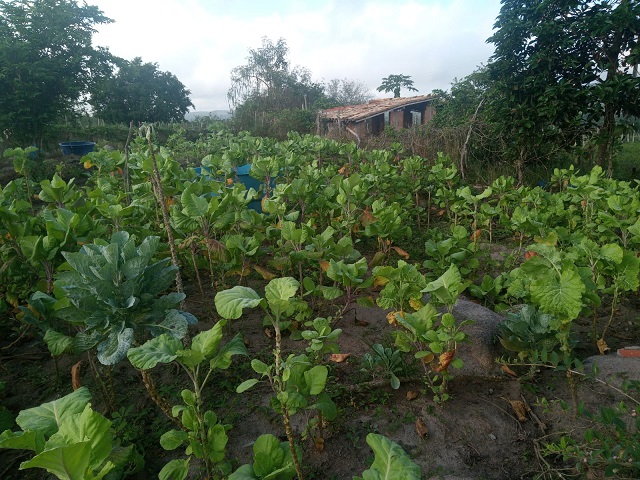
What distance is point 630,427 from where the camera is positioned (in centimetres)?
194

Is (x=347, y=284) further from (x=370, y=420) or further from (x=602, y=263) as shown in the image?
(x=602, y=263)

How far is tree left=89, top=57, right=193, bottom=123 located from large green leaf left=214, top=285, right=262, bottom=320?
30817 mm

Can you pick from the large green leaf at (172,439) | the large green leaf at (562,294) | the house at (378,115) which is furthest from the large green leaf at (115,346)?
the house at (378,115)

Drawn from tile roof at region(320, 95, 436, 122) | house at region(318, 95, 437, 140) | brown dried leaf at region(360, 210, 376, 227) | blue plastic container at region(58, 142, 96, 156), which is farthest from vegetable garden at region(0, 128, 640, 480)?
house at region(318, 95, 437, 140)

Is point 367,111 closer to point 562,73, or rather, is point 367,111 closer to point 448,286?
point 562,73

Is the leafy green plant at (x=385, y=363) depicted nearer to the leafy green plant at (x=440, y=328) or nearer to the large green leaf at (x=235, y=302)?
the leafy green plant at (x=440, y=328)

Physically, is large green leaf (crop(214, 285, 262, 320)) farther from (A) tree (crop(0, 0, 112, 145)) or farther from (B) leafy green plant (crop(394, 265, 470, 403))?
(A) tree (crop(0, 0, 112, 145))

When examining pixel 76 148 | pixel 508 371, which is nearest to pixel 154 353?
pixel 508 371

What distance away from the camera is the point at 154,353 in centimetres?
145

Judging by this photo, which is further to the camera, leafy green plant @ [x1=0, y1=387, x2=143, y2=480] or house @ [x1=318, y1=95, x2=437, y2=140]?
house @ [x1=318, y1=95, x2=437, y2=140]

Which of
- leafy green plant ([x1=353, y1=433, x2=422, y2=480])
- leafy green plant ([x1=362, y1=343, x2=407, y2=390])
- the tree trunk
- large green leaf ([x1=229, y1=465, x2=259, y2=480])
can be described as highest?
the tree trunk

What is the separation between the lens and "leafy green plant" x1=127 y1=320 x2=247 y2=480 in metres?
1.45

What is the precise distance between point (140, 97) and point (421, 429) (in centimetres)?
3400

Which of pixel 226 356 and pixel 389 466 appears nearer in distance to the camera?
pixel 389 466
